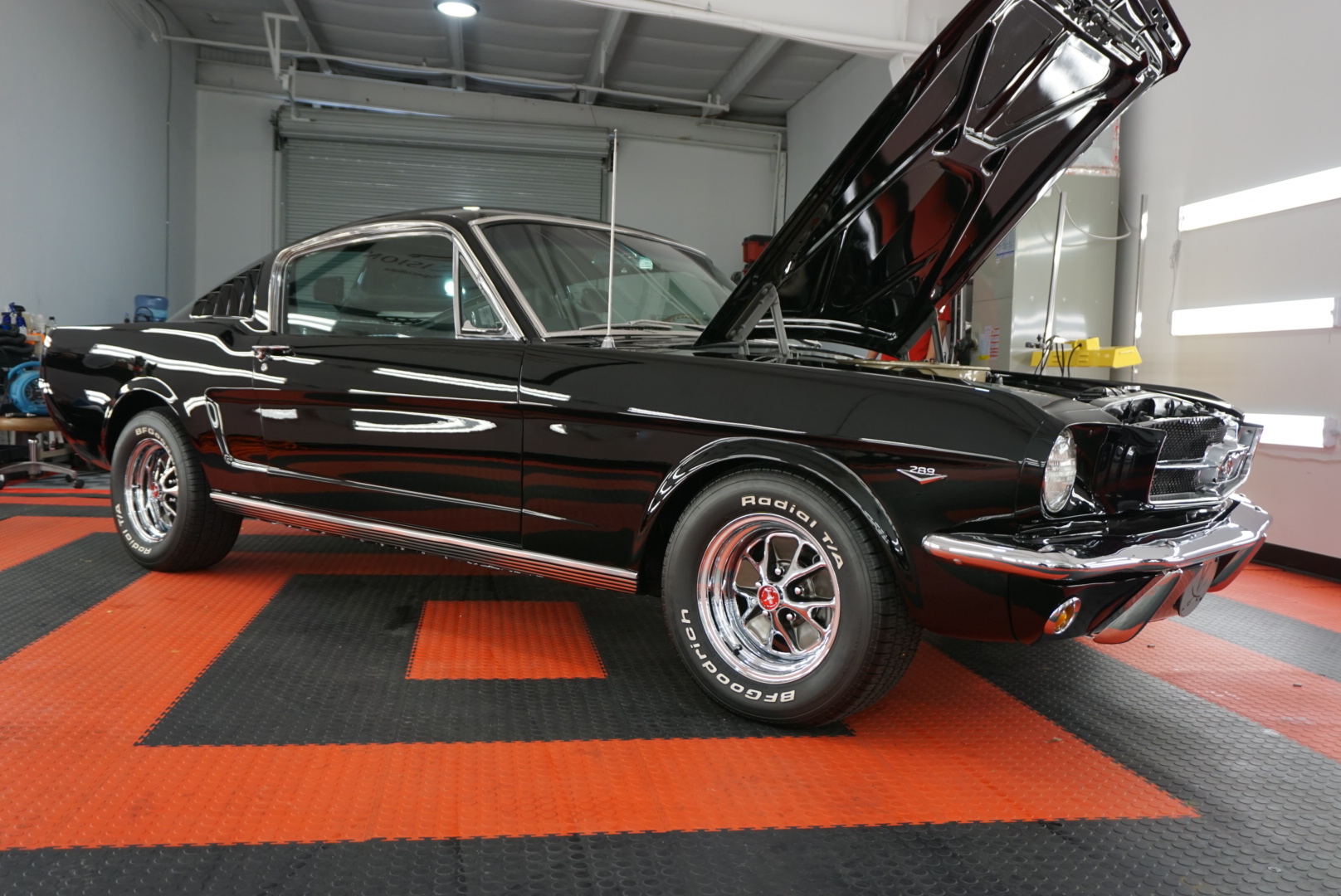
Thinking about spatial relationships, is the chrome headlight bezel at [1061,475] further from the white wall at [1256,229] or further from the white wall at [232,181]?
the white wall at [232,181]

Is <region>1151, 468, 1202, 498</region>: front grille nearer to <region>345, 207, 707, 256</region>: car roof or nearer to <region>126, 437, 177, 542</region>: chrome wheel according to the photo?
<region>345, 207, 707, 256</region>: car roof

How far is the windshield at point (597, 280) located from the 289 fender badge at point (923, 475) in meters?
1.10

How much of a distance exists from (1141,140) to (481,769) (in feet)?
19.0

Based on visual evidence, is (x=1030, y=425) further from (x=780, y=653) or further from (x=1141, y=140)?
(x=1141, y=140)

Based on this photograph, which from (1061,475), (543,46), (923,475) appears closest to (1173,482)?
(1061,475)

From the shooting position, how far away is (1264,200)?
191 inches

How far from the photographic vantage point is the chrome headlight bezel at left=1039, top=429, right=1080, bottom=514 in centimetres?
190

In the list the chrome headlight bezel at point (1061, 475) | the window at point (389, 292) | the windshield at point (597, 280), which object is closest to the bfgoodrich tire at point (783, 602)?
the chrome headlight bezel at point (1061, 475)

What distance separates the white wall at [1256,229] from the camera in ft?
14.9

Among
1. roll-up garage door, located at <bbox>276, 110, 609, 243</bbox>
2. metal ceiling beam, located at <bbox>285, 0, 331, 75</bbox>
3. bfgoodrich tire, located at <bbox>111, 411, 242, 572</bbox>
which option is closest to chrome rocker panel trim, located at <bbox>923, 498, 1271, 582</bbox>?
bfgoodrich tire, located at <bbox>111, 411, 242, 572</bbox>

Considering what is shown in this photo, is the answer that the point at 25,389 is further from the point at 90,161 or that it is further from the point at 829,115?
the point at 829,115

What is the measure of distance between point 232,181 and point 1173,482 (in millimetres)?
12306

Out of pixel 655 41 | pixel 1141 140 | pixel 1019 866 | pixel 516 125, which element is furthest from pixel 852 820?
pixel 516 125

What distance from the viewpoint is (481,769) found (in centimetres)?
196
